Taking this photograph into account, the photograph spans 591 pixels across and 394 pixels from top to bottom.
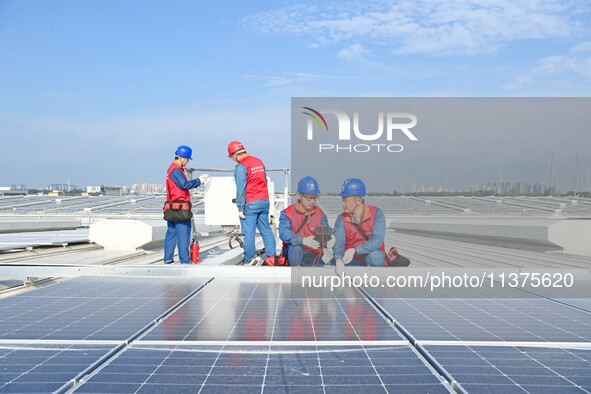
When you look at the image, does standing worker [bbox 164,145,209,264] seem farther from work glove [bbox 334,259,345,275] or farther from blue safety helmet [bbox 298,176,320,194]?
work glove [bbox 334,259,345,275]

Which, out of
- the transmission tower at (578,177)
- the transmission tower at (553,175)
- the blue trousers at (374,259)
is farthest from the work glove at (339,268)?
the transmission tower at (578,177)

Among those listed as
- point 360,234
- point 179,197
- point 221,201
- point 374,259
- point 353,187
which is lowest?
point 374,259

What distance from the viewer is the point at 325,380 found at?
198 cm

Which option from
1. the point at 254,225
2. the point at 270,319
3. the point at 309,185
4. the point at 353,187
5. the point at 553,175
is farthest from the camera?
the point at 553,175

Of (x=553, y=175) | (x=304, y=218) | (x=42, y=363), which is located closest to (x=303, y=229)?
(x=304, y=218)

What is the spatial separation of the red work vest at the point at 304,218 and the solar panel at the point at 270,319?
1.52 m

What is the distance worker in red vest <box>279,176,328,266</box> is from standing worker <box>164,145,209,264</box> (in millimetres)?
1384

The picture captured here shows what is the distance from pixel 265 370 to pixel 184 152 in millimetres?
4705

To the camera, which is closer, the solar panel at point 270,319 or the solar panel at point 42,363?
the solar panel at point 42,363

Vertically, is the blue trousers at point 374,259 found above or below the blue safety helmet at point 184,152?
below

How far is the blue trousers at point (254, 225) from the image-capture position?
582 centimetres

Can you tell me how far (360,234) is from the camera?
5.25m

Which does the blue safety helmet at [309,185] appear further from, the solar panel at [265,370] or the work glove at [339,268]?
the solar panel at [265,370]

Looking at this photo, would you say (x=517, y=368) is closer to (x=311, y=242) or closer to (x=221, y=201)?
(x=311, y=242)
